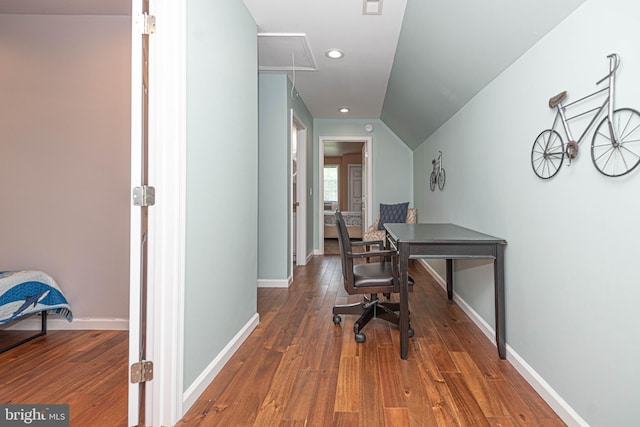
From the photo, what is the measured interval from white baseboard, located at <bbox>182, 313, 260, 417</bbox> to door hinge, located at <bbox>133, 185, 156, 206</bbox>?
2.90 feet

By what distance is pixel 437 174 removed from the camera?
4.05m

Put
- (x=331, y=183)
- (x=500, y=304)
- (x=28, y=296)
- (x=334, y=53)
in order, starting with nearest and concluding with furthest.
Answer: (x=500, y=304), (x=28, y=296), (x=334, y=53), (x=331, y=183)

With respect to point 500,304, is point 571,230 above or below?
above

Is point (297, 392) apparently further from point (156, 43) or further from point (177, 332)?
point (156, 43)

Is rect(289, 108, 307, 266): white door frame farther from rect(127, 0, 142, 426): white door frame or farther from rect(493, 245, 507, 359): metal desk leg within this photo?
rect(127, 0, 142, 426): white door frame

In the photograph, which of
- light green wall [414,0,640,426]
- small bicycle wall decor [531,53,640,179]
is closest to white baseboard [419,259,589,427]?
light green wall [414,0,640,426]

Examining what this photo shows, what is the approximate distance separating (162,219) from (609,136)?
1791 mm

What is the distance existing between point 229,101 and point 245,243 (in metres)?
0.96

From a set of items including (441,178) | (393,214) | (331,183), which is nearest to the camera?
(441,178)

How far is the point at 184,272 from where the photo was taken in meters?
1.50

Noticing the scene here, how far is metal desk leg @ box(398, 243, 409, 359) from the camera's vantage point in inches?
80.5

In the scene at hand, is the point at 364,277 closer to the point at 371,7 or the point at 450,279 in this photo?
the point at 450,279

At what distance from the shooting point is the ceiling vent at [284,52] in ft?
9.36

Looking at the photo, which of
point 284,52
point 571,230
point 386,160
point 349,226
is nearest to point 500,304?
point 571,230
